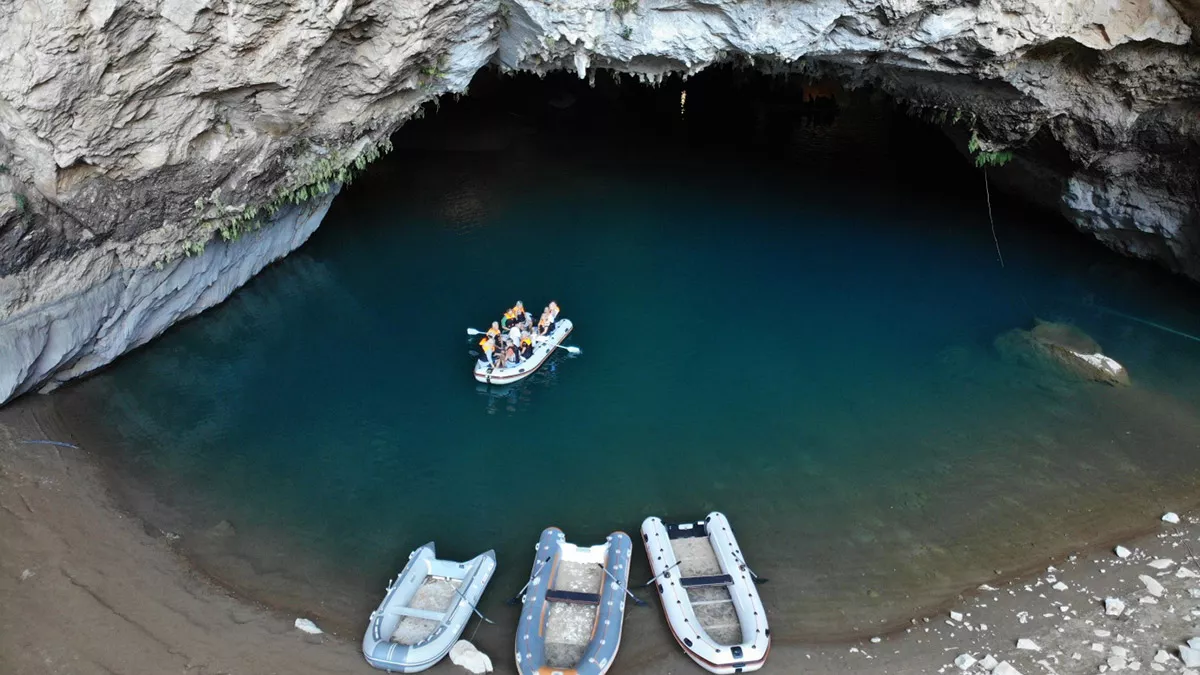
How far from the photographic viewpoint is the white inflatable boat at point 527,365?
1228 cm

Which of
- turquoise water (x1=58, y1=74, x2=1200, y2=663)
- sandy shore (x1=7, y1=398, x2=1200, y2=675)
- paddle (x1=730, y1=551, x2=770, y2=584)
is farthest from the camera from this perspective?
turquoise water (x1=58, y1=74, x2=1200, y2=663)

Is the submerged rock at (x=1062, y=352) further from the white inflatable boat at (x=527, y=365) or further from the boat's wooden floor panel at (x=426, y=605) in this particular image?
the boat's wooden floor panel at (x=426, y=605)

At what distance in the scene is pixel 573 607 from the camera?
8164 millimetres

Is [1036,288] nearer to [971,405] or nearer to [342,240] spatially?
[971,405]

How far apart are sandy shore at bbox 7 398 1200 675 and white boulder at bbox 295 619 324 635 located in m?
0.07

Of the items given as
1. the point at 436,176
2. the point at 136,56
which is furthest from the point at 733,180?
the point at 136,56

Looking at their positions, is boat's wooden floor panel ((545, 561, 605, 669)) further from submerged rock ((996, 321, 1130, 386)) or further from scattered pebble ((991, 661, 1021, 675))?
submerged rock ((996, 321, 1130, 386))

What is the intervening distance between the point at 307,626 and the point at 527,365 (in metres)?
5.78

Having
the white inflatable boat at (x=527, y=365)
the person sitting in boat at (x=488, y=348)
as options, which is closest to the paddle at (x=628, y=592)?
the white inflatable boat at (x=527, y=365)

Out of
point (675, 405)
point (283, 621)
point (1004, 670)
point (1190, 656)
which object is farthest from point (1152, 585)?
point (283, 621)

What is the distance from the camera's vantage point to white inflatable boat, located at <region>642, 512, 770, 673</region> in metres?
7.51

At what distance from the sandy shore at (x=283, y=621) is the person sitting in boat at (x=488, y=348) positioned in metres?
5.46

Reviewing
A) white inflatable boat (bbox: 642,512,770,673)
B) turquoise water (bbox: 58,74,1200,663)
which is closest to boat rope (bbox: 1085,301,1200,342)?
turquoise water (bbox: 58,74,1200,663)

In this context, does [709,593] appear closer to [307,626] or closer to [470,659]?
[470,659]
